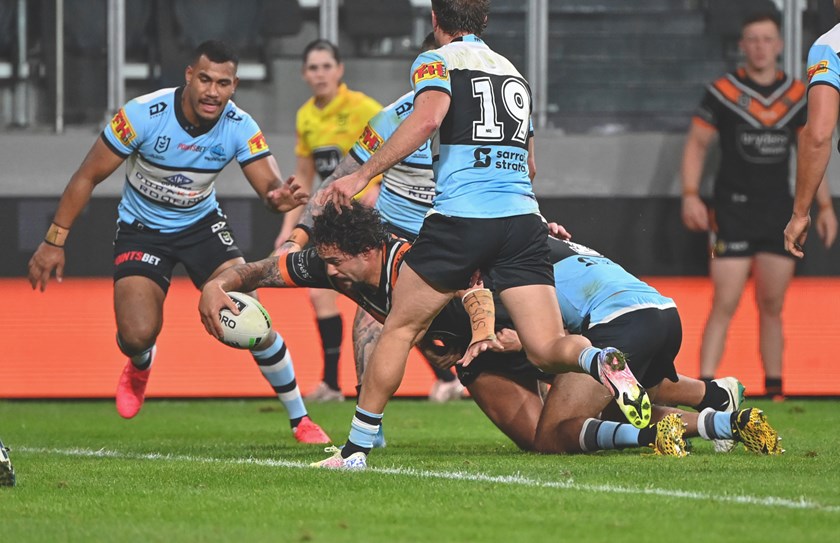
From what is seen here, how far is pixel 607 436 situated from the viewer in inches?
269

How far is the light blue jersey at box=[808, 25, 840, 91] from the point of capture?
6723 millimetres

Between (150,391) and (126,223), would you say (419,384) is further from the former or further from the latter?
Result: (126,223)

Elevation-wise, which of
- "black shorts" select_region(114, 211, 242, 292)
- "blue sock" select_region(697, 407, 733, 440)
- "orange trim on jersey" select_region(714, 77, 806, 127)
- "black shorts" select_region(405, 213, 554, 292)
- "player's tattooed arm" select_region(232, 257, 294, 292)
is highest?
"orange trim on jersey" select_region(714, 77, 806, 127)

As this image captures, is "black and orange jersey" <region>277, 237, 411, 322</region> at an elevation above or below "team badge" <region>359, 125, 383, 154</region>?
below

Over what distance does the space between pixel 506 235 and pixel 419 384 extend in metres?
5.81

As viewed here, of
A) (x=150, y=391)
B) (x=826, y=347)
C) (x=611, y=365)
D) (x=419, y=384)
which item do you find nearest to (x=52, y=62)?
(x=150, y=391)

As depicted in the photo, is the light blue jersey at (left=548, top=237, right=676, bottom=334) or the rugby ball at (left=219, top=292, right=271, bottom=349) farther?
the light blue jersey at (left=548, top=237, right=676, bottom=334)

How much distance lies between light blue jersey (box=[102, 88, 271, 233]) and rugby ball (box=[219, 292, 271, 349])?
170 cm

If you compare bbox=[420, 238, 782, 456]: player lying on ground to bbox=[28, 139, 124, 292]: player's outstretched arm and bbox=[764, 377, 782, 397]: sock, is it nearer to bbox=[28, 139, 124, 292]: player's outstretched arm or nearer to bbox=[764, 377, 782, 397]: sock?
bbox=[28, 139, 124, 292]: player's outstretched arm

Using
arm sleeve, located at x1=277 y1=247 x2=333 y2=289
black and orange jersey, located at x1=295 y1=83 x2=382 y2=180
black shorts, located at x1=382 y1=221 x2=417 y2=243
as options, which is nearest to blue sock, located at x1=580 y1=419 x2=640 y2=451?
arm sleeve, located at x1=277 y1=247 x2=333 y2=289

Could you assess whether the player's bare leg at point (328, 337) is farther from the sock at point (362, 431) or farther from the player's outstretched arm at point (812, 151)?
the player's outstretched arm at point (812, 151)

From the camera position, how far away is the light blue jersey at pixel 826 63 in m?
6.72

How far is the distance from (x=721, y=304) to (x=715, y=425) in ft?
16.0

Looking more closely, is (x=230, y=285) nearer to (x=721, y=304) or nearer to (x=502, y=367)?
(x=502, y=367)
